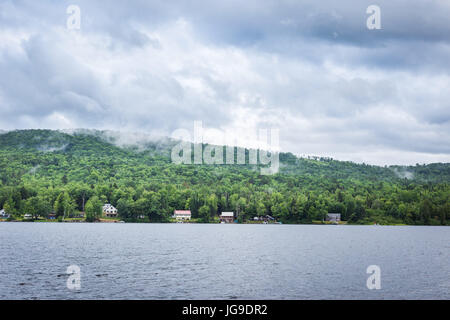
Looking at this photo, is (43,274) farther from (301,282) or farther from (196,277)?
(301,282)

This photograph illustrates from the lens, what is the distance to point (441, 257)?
7912cm

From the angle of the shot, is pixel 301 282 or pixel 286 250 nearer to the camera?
pixel 301 282

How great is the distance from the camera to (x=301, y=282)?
48562 mm

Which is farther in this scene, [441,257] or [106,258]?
[441,257]

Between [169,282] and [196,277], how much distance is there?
15.7 ft
